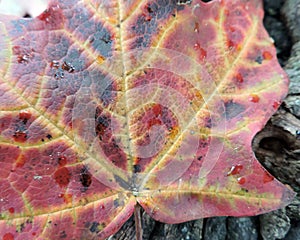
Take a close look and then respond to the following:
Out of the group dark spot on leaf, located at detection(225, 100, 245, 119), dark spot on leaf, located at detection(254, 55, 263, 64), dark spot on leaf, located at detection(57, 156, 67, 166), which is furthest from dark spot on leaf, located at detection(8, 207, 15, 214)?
dark spot on leaf, located at detection(254, 55, 263, 64)

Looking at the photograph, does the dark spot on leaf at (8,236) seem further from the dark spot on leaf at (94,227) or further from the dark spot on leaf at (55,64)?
the dark spot on leaf at (55,64)

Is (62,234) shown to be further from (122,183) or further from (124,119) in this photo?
(124,119)

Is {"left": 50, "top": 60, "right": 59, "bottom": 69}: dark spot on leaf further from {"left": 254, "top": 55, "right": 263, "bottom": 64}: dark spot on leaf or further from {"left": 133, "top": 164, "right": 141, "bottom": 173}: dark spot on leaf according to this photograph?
{"left": 254, "top": 55, "right": 263, "bottom": 64}: dark spot on leaf

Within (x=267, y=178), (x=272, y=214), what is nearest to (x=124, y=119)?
(x=267, y=178)

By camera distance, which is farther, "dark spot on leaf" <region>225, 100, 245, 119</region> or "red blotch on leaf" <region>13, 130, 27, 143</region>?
"dark spot on leaf" <region>225, 100, 245, 119</region>

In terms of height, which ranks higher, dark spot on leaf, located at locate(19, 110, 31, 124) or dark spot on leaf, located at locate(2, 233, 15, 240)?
dark spot on leaf, located at locate(19, 110, 31, 124)

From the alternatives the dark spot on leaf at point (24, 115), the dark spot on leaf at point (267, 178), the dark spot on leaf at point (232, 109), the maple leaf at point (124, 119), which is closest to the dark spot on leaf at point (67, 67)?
the maple leaf at point (124, 119)

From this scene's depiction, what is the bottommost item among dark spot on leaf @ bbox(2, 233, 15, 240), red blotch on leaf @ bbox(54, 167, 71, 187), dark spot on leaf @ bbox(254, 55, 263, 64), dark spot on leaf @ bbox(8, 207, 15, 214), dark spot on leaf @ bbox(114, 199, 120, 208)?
dark spot on leaf @ bbox(114, 199, 120, 208)

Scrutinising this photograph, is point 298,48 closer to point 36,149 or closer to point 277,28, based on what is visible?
point 277,28

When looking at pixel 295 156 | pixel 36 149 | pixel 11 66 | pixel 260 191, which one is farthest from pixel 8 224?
pixel 295 156
